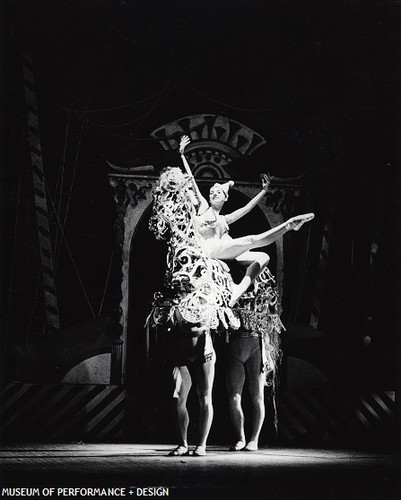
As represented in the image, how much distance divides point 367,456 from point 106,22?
413cm

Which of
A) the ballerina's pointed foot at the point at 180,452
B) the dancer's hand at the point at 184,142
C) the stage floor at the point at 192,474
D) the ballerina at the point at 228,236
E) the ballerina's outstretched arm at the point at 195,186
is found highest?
the dancer's hand at the point at 184,142

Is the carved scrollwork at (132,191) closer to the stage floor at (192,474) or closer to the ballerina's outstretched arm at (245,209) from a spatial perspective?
the ballerina's outstretched arm at (245,209)

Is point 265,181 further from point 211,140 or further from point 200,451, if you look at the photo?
point 200,451

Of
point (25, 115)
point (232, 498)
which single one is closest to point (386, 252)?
point (232, 498)

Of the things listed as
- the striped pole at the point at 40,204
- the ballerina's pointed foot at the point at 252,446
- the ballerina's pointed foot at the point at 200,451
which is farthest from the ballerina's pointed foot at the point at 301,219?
the striped pole at the point at 40,204

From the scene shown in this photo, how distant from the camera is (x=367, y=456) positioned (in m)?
7.48

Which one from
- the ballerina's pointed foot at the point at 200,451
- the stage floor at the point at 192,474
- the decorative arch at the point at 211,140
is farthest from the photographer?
the decorative arch at the point at 211,140

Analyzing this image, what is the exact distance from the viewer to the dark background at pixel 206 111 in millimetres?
7605

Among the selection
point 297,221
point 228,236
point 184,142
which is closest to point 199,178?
point 184,142

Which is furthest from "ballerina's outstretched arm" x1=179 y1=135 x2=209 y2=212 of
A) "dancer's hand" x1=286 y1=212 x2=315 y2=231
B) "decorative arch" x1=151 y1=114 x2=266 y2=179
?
"dancer's hand" x1=286 y1=212 x2=315 y2=231

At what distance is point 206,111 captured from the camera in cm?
784

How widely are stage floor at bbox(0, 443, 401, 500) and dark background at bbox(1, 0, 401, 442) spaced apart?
961mm

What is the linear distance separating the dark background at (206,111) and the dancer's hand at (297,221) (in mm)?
566

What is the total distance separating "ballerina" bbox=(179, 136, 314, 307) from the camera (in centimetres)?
727
